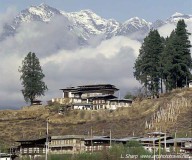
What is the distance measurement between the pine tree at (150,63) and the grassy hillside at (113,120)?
5101 millimetres

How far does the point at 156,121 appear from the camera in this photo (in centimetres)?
11031

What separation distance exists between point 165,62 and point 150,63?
467cm

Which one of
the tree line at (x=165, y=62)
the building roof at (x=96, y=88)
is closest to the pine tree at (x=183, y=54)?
the tree line at (x=165, y=62)

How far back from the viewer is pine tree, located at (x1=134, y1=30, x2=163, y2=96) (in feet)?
414

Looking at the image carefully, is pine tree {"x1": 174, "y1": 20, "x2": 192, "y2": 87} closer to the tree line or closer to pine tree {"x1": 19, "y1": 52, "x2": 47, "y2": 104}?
the tree line

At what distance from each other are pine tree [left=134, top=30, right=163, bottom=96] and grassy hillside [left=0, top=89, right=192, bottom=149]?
16.7ft

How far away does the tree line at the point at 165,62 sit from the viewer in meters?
122

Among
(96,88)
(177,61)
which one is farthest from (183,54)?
(96,88)

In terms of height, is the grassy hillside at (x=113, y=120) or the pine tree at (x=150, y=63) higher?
the pine tree at (x=150, y=63)

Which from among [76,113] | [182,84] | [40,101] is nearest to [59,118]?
[76,113]

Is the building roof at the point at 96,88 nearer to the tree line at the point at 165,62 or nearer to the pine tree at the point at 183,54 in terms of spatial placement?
the tree line at the point at 165,62

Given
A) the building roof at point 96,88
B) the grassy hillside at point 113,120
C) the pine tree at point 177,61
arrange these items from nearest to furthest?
1. the grassy hillside at point 113,120
2. the pine tree at point 177,61
3. the building roof at point 96,88

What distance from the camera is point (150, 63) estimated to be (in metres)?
126

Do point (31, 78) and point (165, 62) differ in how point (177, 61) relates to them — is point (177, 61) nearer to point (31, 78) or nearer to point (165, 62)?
point (165, 62)
